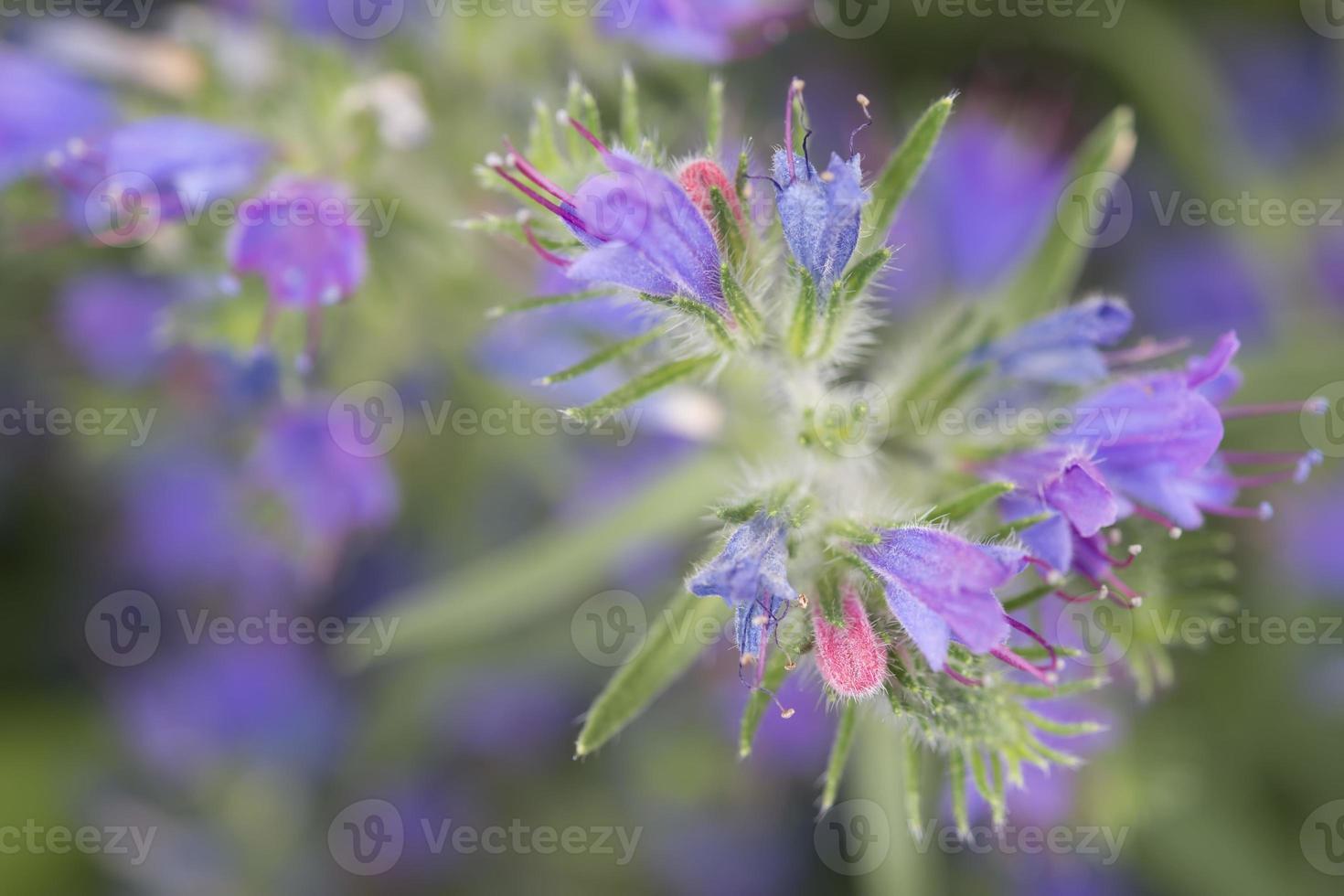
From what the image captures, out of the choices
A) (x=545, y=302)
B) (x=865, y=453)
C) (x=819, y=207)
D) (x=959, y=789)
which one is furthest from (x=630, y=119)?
(x=959, y=789)

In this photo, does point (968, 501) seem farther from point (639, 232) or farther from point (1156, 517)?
point (639, 232)

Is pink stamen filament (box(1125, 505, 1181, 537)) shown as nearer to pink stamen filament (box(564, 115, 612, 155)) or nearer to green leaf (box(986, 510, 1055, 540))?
green leaf (box(986, 510, 1055, 540))

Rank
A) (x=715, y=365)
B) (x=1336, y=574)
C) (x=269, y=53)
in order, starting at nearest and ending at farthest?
(x=715, y=365)
(x=269, y=53)
(x=1336, y=574)

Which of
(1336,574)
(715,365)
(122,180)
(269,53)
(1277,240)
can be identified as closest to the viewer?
(715,365)

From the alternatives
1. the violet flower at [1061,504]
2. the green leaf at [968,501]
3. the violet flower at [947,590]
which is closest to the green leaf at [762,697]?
the violet flower at [947,590]

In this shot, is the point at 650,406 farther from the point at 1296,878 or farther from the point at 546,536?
the point at 1296,878

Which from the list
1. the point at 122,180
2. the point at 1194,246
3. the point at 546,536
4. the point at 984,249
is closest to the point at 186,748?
the point at 546,536

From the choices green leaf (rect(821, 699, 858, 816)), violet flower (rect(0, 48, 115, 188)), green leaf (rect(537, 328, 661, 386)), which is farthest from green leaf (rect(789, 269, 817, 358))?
violet flower (rect(0, 48, 115, 188))
